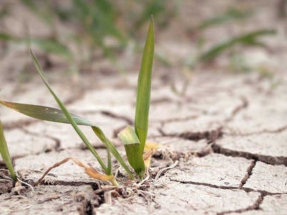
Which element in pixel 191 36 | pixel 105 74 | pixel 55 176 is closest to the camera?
pixel 55 176

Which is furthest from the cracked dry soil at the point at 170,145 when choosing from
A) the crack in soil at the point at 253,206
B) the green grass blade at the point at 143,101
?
the green grass blade at the point at 143,101

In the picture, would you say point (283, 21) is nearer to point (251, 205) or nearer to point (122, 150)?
point (122, 150)

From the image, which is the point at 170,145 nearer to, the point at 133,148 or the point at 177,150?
the point at 177,150

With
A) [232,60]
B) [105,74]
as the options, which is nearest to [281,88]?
[232,60]

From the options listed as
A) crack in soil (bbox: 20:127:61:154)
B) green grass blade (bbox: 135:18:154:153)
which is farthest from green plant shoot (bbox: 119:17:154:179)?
crack in soil (bbox: 20:127:61:154)

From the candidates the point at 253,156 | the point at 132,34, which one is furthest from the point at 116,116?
the point at 132,34

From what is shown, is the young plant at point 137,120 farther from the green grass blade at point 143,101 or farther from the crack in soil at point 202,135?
the crack in soil at point 202,135

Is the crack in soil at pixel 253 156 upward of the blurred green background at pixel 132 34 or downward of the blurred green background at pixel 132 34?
downward
